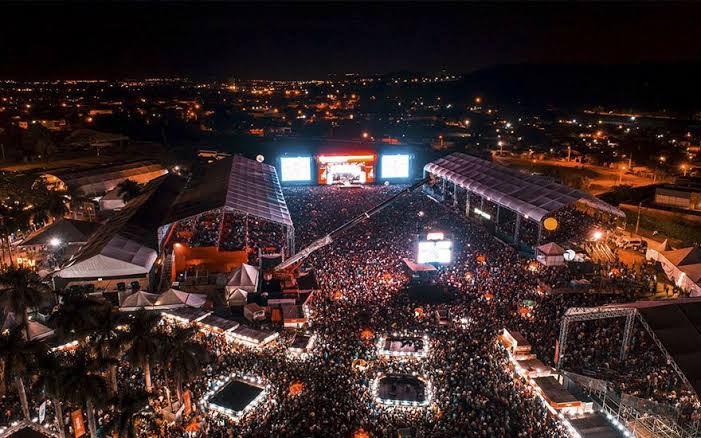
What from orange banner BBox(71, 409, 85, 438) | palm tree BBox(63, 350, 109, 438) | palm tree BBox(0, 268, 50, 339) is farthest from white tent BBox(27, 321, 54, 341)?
palm tree BBox(63, 350, 109, 438)

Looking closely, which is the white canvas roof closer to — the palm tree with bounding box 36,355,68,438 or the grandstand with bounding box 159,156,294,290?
the grandstand with bounding box 159,156,294,290

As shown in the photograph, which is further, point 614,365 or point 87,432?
point 614,365

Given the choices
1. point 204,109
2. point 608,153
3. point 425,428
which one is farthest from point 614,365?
point 204,109

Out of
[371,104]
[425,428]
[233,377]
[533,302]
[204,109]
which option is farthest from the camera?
[371,104]

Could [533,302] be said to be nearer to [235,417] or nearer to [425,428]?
[425,428]

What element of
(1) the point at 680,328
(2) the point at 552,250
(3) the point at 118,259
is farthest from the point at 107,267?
(1) the point at 680,328

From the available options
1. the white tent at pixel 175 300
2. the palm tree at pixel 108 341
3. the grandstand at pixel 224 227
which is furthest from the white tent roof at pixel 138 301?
the palm tree at pixel 108 341

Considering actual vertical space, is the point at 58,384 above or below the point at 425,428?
above
